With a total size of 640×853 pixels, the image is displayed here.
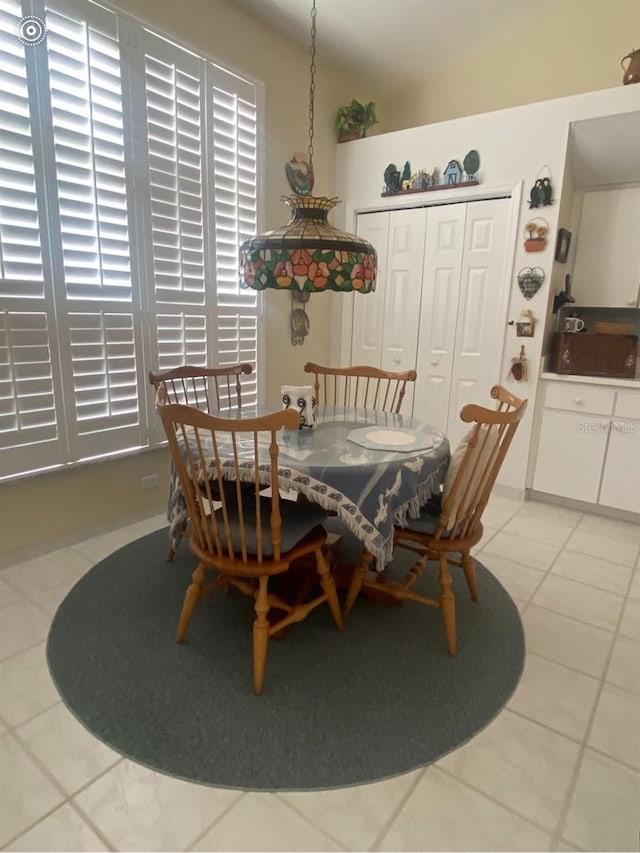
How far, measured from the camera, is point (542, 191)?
9.78ft

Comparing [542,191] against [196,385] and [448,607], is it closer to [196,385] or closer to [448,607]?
[196,385]

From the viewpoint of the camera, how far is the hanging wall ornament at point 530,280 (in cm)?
308

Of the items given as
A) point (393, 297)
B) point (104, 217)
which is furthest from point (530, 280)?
point (104, 217)

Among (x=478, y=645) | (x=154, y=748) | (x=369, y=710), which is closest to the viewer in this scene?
(x=154, y=748)

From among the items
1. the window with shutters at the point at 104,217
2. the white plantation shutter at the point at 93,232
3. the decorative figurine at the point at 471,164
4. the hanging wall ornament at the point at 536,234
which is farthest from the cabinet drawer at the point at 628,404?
the white plantation shutter at the point at 93,232

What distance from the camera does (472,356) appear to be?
343 centimetres

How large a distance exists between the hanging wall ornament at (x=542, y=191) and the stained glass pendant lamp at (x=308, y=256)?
1.90 m

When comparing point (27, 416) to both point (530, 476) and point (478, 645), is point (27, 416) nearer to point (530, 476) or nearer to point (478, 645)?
point (478, 645)

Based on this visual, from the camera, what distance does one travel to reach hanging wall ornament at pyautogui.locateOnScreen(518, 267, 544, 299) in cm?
308

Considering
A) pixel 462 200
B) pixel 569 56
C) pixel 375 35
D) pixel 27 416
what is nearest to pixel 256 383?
pixel 27 416

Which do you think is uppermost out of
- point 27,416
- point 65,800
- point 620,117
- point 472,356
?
point 620,117

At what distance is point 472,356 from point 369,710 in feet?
8.22

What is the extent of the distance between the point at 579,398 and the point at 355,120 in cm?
264

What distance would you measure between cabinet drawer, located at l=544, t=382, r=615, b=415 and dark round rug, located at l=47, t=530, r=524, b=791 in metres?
1.48
